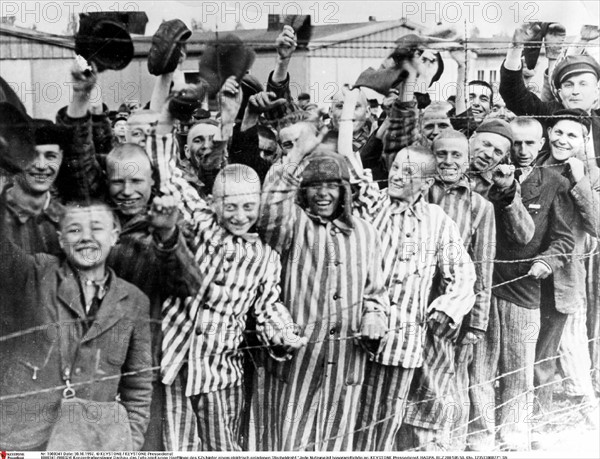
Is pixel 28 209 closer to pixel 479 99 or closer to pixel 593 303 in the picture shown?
pixel 479 99

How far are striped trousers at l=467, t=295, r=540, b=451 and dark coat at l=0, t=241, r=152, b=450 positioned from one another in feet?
4.98

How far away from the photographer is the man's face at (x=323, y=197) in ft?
10.7

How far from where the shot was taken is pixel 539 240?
343 centimetres

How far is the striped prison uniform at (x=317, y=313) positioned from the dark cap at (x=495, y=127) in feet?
2.28

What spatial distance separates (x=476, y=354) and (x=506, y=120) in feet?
3.56

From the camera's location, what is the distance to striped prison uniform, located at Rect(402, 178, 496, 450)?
3.37 meters

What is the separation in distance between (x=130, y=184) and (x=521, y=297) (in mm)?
1847

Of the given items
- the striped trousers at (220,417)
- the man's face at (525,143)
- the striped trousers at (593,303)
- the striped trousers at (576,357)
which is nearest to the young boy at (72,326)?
the striped trousers at (220,417)

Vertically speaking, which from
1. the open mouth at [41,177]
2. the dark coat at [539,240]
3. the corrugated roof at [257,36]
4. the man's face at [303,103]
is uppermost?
the corrugated roof at [257,36]

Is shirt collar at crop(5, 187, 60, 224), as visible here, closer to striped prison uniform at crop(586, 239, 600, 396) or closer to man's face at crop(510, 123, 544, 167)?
man's face at crop(510, 123, 544, 167)

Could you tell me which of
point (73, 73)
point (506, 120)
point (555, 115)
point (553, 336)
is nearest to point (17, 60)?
point (73, 73)

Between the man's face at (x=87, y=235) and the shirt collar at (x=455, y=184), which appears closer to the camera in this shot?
the man's face at (x=87, y=235)

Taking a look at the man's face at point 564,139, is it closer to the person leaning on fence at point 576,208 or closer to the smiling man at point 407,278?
the person leaning on fence at point 576,208

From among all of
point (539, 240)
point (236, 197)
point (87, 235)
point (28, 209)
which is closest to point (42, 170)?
point (28, 209)
